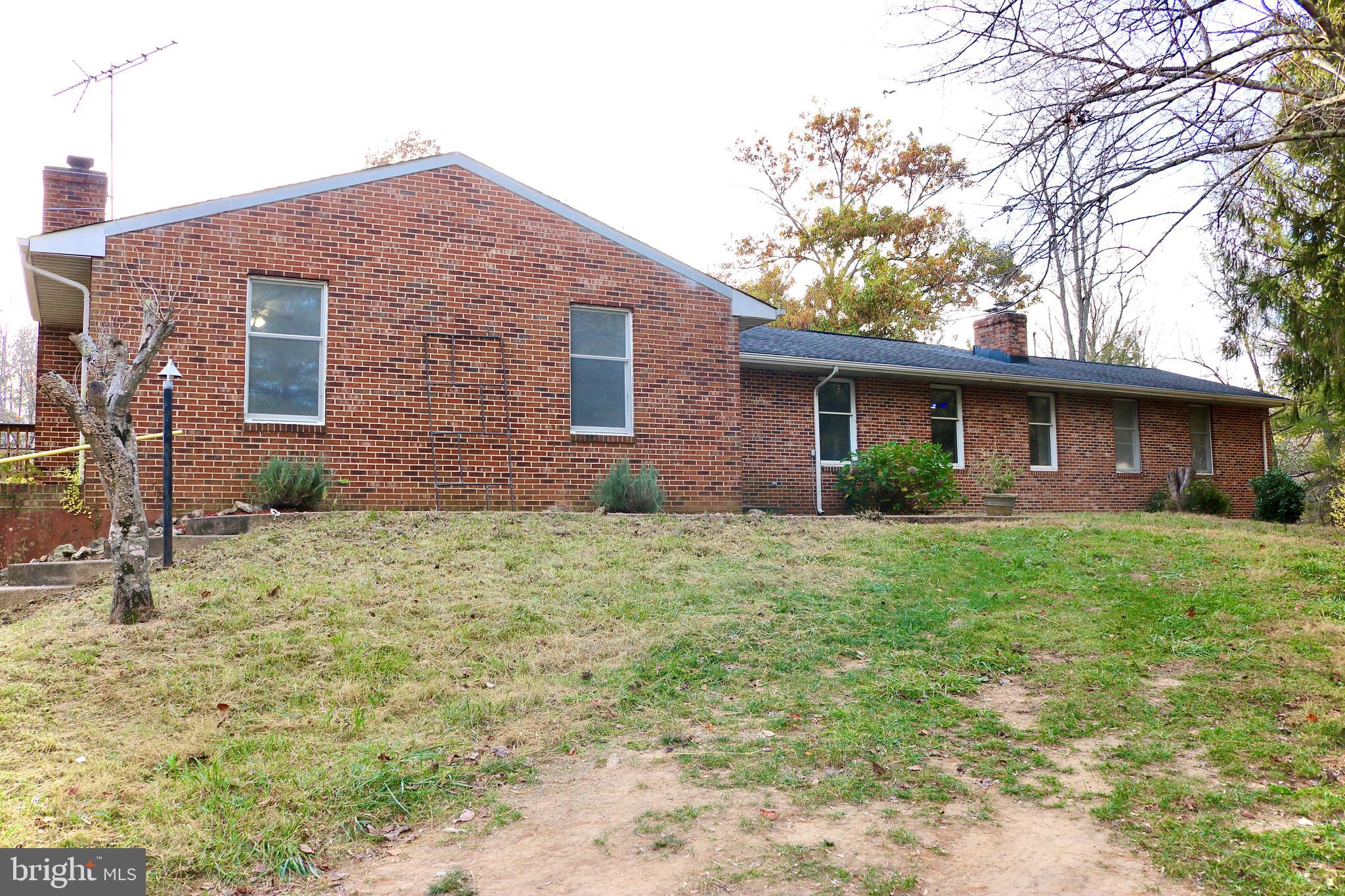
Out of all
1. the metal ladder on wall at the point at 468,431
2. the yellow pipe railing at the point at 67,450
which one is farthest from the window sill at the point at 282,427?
the metal ladder on wall at the point at 468,431

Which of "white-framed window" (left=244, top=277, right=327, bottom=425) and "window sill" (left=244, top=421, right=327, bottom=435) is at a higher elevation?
"white-framed window" (left=244, top=277, right=327, bottom=425)

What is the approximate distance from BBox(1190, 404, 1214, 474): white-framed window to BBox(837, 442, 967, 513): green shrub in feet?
29.9

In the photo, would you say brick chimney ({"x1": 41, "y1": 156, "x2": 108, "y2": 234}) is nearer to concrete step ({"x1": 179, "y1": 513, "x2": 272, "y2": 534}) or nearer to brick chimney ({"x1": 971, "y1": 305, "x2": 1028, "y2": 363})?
concrete step ({"x1": 179, "y1": 513, "x2": 272, "y2": 534})

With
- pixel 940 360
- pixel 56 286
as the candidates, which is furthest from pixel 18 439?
pixel 940 360

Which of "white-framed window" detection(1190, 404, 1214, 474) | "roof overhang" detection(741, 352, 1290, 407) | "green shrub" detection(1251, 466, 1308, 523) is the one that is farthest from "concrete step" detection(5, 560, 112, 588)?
"white-framed window" detection(1190, 404, 1214, 474)

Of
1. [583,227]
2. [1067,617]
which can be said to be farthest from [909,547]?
[583,227]

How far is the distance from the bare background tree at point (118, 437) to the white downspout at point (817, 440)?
33.7ft

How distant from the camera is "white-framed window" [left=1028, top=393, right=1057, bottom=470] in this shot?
18.0m

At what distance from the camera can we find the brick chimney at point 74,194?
40.1 ft

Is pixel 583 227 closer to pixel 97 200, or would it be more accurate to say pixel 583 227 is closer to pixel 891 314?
pixel 97 200

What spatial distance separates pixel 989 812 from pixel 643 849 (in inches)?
64.2

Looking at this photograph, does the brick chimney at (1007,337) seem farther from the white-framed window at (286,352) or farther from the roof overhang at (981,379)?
the white-framed window at (286,352)

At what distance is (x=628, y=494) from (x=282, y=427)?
420 cm

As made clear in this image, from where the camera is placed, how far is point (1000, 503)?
50.4 feet
